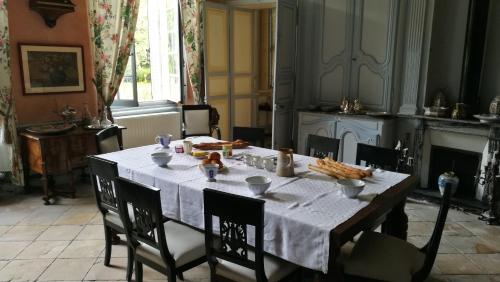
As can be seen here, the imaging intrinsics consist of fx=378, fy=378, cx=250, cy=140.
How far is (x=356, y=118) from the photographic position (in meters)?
4.27

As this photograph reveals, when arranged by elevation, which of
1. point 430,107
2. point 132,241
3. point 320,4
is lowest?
point 132,241

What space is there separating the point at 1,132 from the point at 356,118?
3.72 m

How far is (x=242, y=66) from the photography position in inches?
231

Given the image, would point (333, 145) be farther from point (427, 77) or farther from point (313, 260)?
point (427, 77)

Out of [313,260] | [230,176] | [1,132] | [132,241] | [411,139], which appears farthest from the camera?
[411,139]

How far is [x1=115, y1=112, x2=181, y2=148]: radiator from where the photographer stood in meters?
4.72

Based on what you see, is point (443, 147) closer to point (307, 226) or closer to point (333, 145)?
point (333, 145)

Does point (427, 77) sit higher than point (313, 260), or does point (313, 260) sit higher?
point (427, 77)

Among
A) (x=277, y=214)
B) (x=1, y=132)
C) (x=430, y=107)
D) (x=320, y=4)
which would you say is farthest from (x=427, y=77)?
(x=1, y=132)

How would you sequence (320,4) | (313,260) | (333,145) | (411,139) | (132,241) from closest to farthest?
(313,260)
(132,241)
(333,145)
(411,139)
(320,4)

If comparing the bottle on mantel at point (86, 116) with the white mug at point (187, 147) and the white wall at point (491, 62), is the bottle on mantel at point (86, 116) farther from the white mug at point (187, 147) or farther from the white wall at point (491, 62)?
the white wall at point (491, 62)

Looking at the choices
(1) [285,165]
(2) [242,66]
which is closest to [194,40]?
(2) [242,66]

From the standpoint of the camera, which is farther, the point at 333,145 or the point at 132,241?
the point at 333,145

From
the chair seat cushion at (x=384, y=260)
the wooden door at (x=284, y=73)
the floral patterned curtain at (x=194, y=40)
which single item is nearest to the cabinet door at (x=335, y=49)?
the wooden door at (x=284, y=73)
